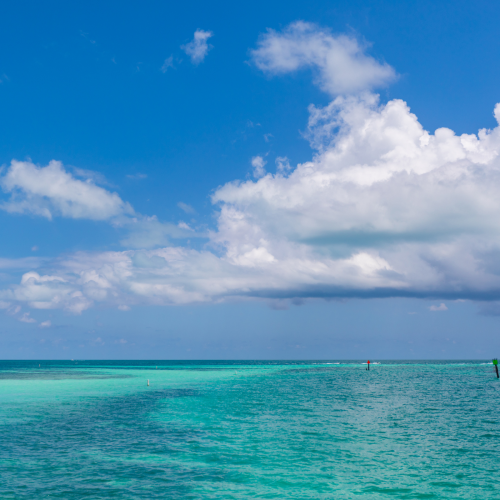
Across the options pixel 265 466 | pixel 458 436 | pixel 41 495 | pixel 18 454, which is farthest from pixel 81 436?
pixel 458 436

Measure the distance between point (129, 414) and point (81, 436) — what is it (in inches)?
462

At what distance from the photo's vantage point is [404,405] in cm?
5194

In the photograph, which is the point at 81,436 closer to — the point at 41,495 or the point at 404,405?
the point at 41,495

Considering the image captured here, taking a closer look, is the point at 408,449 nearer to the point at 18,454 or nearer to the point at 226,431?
the point at 226,431

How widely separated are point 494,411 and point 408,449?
2388cm

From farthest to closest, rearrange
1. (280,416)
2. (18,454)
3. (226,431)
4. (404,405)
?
(404,405)
(280,416)
(226,431)
(18,454)

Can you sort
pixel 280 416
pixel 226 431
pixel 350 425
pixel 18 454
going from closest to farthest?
pixel 18 454
pixel 226 431
pixel 350 425
pixel 280 416

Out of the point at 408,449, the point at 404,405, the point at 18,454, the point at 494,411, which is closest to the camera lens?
the point at 18,454

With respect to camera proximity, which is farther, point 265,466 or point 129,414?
point 129,414

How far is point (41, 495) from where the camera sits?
2019cm

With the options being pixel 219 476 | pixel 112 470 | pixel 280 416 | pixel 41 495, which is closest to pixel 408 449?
pixel 219 476

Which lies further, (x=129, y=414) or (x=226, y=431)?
(x=129, y=414)

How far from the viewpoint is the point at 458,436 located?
33562mm

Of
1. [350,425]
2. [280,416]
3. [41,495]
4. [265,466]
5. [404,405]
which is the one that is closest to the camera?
[41,495]
